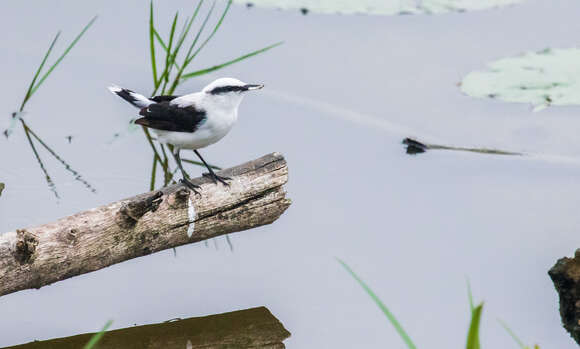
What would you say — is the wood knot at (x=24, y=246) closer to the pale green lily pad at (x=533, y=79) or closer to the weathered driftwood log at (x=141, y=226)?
the weathered driftwood log at (x=141, y=226)

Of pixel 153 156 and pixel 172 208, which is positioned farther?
pixel 153 156

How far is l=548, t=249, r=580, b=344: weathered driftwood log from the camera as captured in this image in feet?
11.5

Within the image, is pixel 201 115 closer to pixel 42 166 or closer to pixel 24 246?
pixel 24 246

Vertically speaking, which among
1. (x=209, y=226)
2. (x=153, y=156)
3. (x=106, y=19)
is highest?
(x=106, y=19)

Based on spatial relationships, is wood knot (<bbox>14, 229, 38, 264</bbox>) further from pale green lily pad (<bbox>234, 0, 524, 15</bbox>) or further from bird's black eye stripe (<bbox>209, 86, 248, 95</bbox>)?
pale green lily pad (<bbox>234, 0, 524, 15</bbox>)

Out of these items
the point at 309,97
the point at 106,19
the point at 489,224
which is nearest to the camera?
the point at 489,224

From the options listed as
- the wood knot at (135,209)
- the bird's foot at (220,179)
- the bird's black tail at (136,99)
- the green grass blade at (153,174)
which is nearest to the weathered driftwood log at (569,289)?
the bird's foot at (220,179)

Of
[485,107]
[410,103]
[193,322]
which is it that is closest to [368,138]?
[410,103]

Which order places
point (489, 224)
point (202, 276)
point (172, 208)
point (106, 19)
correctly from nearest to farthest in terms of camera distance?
point (172, 208)
point (202, 276)
point (489, 224)
point (106, 19)

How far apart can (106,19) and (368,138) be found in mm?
2020

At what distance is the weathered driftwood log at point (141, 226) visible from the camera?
10.7ft

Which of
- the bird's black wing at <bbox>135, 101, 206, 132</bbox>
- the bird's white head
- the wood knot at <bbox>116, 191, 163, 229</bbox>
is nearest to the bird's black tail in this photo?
the bird's black wing at <bbox>135, 101, 206, 132</bbox>

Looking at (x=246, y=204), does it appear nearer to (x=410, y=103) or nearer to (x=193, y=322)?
(x=193, y=322)

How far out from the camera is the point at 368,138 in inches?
197
